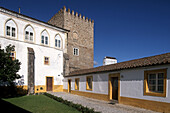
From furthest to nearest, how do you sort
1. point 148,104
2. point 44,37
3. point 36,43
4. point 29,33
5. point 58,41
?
point 58,41 → point 44,37 → point 36,43 → point 29,33 → point 148,104

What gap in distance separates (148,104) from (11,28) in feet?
55.8

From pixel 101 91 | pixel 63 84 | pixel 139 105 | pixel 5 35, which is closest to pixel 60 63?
pixel 63 84

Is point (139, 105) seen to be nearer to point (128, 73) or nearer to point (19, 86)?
point (128, 73)

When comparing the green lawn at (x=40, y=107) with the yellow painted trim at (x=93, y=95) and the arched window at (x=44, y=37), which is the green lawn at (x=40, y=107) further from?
the arched window at (x=44, y=37)

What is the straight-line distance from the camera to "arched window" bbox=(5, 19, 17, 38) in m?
16.2

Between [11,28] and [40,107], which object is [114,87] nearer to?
[40,107]

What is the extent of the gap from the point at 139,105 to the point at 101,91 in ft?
14.0

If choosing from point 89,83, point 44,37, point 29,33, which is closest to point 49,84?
point 44,37

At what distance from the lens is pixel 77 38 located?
25.6m

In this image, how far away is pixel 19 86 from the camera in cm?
1617

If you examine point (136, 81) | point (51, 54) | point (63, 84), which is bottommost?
point (63, 84)

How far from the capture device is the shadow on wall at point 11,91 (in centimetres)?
1467

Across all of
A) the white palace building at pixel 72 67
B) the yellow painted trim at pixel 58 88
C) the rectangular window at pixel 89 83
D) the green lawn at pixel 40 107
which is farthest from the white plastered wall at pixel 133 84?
the yellow painted trim at pixel 58 88

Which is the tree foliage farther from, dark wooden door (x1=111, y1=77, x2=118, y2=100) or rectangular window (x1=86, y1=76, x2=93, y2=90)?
dark wooden door (x1=111, y1=77, x2=118, y2=100)
